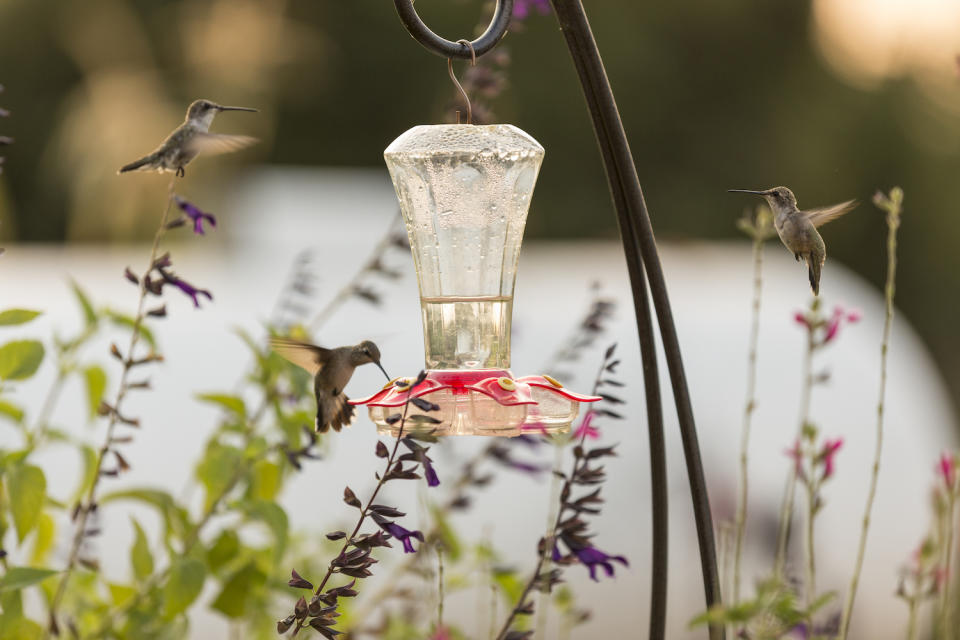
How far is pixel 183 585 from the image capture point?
5.38 ft

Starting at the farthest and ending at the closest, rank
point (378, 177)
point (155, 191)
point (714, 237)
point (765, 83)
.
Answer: point (765, 83), point (714, 237), point (378, 177), point (155, 191)

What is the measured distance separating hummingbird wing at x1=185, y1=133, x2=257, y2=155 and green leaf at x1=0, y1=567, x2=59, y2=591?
1.78ft

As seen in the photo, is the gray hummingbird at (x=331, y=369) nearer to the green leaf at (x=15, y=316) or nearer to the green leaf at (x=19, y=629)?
the green leaf at (x=15, y=316)

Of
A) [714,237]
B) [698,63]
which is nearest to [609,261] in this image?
[714,237]

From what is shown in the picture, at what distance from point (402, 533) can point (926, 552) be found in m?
0.76

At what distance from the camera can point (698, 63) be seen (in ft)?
Result: 57.3

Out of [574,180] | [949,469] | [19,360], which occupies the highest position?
[574,180]

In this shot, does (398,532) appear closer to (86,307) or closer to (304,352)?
(304,352)

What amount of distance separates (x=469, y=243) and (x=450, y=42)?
1.39ft

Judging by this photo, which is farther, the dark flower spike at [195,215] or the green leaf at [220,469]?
the green leaf at [220,469]

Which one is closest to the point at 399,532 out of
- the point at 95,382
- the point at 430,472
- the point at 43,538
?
the point at 430,472

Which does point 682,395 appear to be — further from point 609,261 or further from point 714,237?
point 714,237

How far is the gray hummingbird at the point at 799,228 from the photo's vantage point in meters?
1.52

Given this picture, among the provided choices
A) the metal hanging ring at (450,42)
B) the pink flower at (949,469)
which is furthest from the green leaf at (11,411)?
the pink flower at (949,469)
